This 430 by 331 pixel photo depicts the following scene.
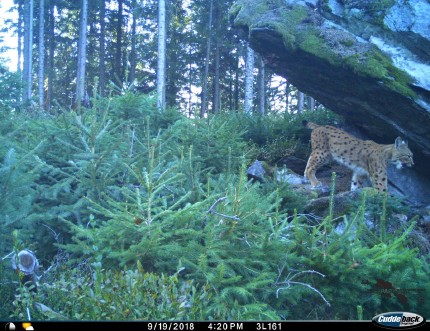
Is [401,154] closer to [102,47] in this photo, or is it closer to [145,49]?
[145,49]

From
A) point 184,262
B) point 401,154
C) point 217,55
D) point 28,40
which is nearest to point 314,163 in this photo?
point 401,154

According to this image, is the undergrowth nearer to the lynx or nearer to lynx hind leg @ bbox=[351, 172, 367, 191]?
the lynx

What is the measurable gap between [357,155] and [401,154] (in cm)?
117

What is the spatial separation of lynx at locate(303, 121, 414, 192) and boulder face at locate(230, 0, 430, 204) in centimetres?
42

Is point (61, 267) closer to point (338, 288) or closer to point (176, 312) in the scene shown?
point (176, 312)

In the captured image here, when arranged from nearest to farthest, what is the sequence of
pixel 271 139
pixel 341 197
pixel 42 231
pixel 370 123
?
1. pixel 42 231
2. pixel 341 197
3. pixel 370 123
4. pixel 271 139

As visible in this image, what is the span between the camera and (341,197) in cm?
912

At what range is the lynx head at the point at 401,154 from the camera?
1052 centimetres

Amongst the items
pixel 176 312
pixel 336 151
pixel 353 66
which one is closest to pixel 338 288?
pixel 176 312

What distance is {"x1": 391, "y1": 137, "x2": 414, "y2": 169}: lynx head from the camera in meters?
10.5

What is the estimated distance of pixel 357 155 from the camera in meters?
11.5

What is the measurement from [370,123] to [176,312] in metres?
9.08

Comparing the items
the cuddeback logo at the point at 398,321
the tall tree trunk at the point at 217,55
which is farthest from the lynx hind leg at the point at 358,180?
the tall tree trunk at the point at 217,55

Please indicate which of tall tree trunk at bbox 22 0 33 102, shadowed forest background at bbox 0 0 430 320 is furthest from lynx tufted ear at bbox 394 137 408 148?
tall tree trunk at bbox 22 0 33 102
